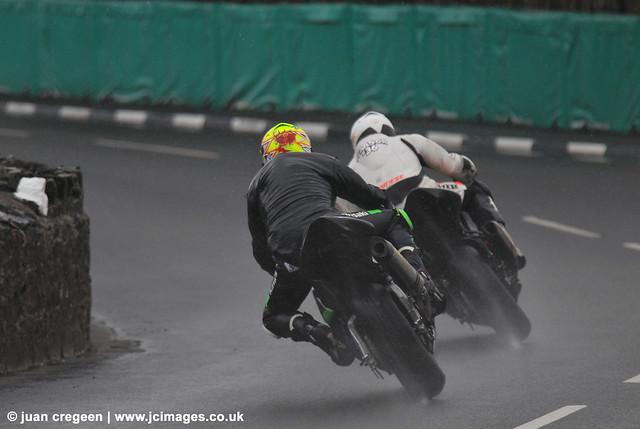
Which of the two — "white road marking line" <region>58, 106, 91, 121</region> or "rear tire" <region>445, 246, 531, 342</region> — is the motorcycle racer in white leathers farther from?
"white road marking line" <region>58, 106, 91, 121</region>

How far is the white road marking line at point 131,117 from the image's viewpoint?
25.0m

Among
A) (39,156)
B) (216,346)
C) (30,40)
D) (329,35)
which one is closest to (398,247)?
(216,346)

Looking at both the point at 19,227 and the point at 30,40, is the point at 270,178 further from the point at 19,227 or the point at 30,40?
the point at 30,40

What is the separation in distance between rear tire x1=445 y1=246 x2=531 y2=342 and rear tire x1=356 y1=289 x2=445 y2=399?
185 cm

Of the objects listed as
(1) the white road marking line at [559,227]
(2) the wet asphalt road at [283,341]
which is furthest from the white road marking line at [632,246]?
(1) the white road marking line at [559,227]

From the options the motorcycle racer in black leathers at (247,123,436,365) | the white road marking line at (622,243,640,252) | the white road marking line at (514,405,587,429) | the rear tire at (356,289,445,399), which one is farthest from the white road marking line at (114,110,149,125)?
the white road marking line at (514,405,587,429)

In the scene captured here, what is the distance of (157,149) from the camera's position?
72.4 ft

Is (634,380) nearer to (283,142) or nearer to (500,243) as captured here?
(500,243)

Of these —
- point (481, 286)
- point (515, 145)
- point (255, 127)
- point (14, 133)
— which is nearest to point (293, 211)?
point (481, 286)

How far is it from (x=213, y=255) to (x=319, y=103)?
31.1 feet

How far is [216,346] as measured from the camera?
11.0m

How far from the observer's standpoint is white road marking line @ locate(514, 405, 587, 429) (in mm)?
8055

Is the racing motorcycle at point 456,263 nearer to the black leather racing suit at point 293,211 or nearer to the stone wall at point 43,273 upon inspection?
the black leather racing suit at point 293,211

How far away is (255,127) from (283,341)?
41.7 feet
